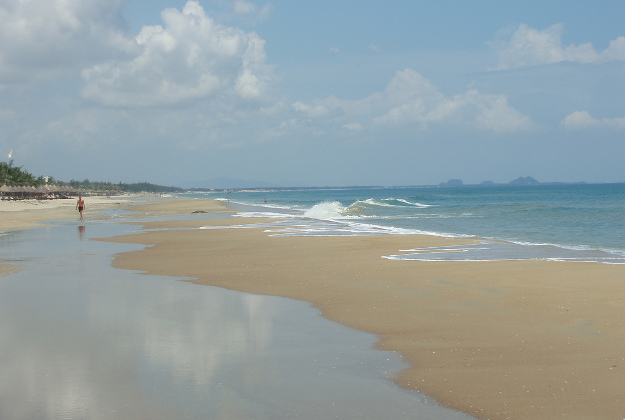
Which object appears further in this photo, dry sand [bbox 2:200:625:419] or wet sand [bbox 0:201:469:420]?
dry sand [bbox 2:200:625:419]

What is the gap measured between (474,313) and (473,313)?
1 cm

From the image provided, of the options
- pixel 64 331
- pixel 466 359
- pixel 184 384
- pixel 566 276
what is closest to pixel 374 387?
pixel 466 359

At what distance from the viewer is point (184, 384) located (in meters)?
5.74

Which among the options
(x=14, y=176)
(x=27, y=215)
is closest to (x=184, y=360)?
(x=27, y=215)

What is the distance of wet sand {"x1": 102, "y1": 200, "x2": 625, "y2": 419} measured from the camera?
5508mm

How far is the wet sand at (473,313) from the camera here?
18.1ft

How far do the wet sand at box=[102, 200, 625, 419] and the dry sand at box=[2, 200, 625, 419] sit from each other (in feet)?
0.06

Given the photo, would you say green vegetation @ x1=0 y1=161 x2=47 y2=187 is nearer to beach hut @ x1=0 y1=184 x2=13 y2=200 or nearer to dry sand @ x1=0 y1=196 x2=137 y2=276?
beach hut @ x1=0 y1=184 x2=13 y2=200

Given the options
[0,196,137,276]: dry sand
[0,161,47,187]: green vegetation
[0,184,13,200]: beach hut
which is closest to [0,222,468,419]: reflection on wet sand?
[0,196,137,276]: dry sand

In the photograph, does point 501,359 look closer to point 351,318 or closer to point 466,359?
point 466,359

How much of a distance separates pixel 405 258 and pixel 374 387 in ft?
32.7

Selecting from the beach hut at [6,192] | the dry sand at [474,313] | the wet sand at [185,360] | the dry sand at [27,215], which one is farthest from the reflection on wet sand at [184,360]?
the beach hut at [6,192]

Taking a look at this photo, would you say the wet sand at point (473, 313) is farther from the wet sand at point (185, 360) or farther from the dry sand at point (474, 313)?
the wet sand at point (185, 360)

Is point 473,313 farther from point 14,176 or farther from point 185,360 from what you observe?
point 14,176
